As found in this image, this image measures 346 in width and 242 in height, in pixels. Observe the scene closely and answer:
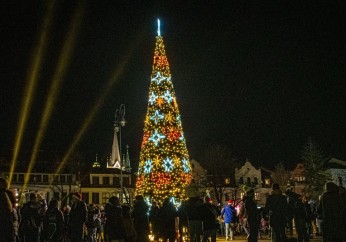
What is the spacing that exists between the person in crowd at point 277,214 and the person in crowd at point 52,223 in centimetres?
626

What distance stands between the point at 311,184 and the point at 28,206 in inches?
2125

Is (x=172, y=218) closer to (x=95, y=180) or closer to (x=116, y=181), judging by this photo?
(x=95, y=180)

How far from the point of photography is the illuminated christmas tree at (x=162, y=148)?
24.2m

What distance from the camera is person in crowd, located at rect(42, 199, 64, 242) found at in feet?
42.8

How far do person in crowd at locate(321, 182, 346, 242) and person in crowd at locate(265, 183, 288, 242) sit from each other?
218 centimetres

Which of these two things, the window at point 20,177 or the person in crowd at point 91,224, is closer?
the person in crowd at point 91,224

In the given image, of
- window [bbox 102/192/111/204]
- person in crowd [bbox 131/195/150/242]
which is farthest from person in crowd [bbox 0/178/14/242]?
window [bbox 102/192/111/204]

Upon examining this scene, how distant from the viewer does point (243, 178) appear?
78812 mm

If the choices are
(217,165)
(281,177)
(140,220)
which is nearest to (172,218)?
(140,220)

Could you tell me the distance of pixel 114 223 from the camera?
35.8 ft

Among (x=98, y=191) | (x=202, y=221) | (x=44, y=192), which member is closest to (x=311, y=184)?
(x=98, y=191)

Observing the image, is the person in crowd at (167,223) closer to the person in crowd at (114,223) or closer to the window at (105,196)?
the person in crowd at (114,223)

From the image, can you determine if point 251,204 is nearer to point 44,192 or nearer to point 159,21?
point 159,21

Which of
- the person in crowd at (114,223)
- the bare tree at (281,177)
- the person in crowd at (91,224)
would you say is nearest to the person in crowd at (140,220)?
the person in crowd at (114,223)
